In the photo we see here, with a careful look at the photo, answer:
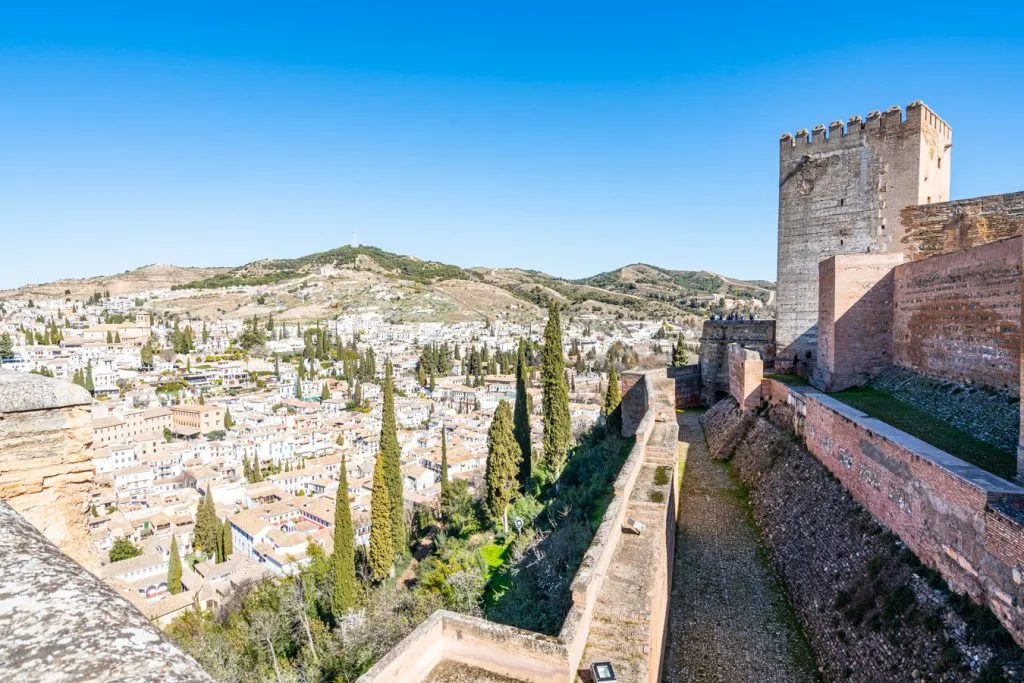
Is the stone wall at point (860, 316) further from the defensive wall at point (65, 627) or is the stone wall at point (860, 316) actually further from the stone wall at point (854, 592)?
the defensive wall at point (65, 627)

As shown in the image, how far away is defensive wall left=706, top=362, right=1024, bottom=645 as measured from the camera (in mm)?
4367

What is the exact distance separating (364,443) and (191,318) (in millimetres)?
90180

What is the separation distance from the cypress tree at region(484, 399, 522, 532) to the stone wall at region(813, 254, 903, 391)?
29.1ft

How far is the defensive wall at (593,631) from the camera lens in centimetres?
408

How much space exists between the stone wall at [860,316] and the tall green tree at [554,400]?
825cm

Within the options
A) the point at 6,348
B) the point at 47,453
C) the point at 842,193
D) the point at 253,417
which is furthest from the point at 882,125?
the point at 6,348

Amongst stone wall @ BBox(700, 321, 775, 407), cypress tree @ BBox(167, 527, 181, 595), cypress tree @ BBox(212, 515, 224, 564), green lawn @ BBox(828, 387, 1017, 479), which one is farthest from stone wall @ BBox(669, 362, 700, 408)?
cypress tree @ BBox(212, 515, 224, 564)

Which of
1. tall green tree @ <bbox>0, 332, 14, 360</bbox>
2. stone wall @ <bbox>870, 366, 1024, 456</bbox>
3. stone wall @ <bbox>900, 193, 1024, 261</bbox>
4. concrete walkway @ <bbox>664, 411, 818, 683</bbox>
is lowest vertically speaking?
tall green tree @ <bbox>0, 332, 14, 360</bbox>

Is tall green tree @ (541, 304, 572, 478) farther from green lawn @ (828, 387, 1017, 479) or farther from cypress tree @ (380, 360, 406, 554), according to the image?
green lawn @ (828, 387, 1017, 479)

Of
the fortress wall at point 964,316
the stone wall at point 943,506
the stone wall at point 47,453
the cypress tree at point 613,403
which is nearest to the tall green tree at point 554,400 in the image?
the cypress tree at point 613,403

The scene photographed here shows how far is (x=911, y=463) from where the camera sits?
5.98 m

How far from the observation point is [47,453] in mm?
3002

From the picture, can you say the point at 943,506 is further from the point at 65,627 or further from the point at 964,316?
the point at 65,627

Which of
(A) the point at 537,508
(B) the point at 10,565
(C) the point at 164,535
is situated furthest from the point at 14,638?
(C) the point at 164,535
